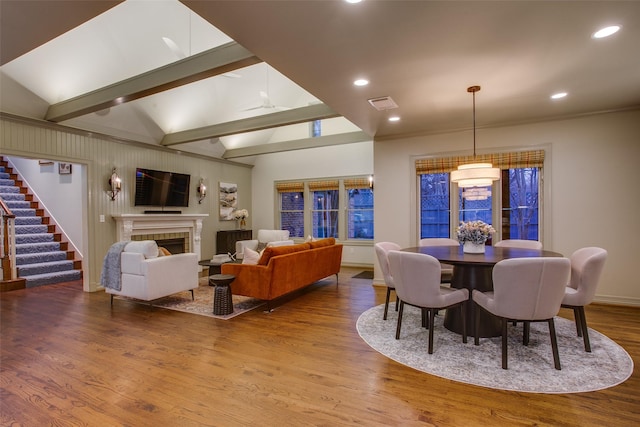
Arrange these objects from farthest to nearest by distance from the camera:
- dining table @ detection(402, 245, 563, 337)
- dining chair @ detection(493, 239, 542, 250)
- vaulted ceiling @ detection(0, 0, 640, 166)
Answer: dining chair @ detection(493, 239, 542, 250) → dining table @ detection(402, 245, 563, 337) → vaulted ceiling @ detection(0, 0, 640, 166)

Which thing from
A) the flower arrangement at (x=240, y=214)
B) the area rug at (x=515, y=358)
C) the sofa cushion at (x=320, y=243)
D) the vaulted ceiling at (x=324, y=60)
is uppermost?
the vaulted ceiling at (x=324, y=60)

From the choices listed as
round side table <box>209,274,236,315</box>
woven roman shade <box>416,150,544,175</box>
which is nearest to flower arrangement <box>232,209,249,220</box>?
round side table <box>209,274,236,315</box>

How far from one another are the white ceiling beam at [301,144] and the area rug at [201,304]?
391 cm

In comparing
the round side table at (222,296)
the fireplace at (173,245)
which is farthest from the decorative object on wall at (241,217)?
the round side table at (222,296)

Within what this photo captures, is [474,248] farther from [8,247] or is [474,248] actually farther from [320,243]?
[8,247]

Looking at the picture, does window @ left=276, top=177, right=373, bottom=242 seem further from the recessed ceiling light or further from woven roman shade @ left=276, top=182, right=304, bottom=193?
the recessed ceiling light

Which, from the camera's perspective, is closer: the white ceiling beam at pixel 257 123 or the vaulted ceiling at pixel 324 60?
the vaulted ceiling at pixel 324 60

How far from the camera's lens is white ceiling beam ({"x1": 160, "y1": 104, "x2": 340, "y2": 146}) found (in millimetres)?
4926

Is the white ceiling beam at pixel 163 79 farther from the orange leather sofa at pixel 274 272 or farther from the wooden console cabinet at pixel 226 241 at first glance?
the wooden console cabinet at pixel 226 241

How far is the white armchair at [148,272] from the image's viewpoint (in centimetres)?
422

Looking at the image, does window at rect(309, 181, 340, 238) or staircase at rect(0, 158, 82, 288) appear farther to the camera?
window at rect(309, 181, 340, 238)

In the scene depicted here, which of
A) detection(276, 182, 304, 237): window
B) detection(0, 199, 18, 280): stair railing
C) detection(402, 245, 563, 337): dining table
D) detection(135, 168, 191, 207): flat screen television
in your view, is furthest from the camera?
detection(276, 182, 304, 237): window

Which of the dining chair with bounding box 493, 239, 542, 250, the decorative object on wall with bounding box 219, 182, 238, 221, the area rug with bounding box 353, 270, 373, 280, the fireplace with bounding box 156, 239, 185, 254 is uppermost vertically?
the decorative object on wall with bounding box 219, 182, 238, 221

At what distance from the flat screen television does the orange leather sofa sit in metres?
3.09
